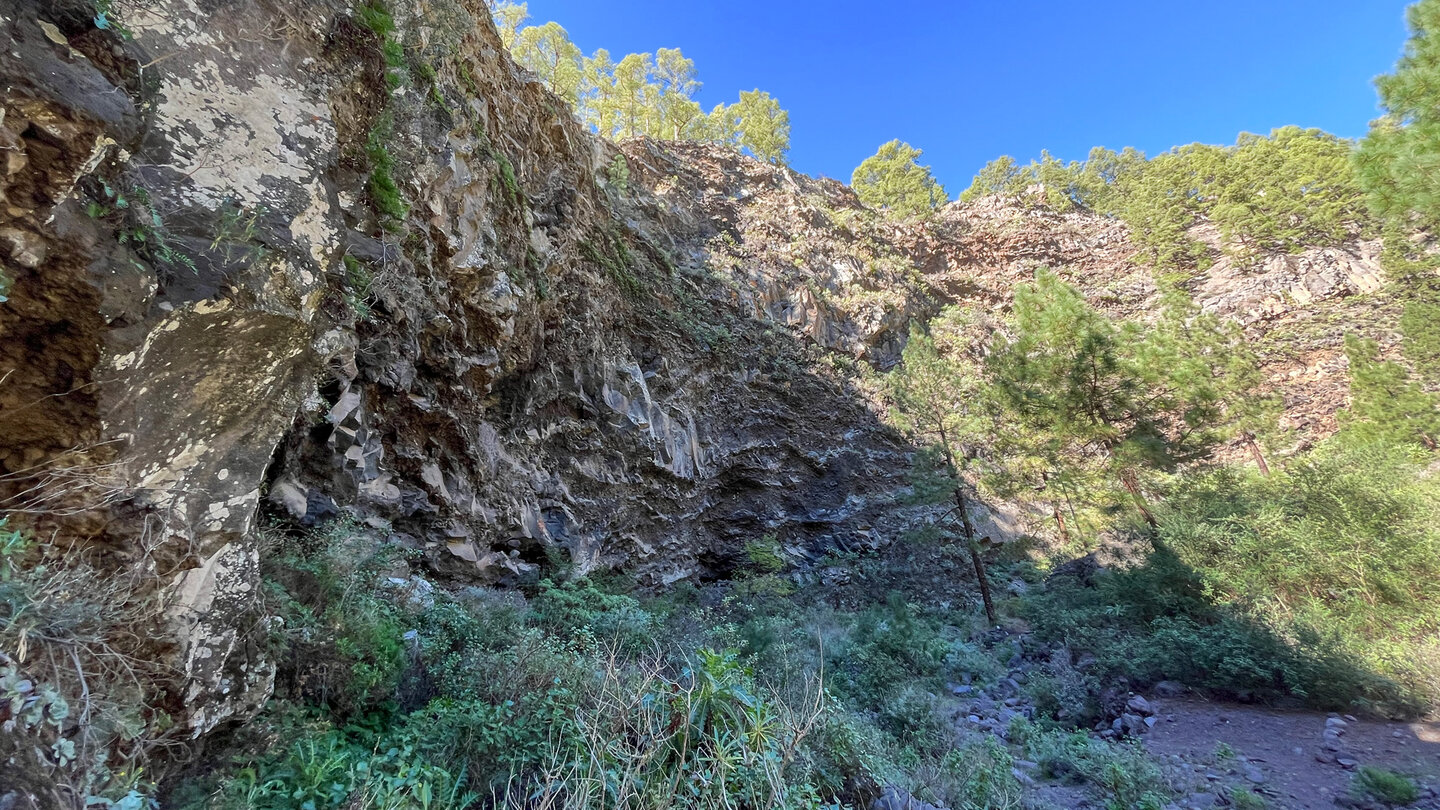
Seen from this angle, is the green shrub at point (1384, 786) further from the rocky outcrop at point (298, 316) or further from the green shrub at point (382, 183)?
the green shrub at point (382, 183)

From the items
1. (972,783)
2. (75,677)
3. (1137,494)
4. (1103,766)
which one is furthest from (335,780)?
(1137,494)

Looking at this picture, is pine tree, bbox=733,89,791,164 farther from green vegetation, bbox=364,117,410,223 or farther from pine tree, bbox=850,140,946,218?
green vegetation, bbox=364,117,410,223

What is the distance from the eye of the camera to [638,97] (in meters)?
25.0

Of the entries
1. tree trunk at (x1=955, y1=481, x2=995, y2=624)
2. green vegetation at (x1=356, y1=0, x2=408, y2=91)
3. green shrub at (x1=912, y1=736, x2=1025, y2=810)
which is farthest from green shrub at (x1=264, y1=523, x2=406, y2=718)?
tree trunk at (x1=955, y1=481, x2=995, y2=624)

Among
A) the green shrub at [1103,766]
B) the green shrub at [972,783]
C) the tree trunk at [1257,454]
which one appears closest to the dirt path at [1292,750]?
the green shrub at [1103,766]

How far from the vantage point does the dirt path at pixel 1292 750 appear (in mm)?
4527

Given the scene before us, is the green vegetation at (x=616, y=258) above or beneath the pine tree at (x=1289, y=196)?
beneath

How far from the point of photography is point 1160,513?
31.4ft

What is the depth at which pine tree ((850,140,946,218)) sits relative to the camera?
29734 mm

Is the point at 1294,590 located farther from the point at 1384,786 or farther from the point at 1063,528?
the point at 1063,528

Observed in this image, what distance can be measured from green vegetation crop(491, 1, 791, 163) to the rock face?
4.19 m

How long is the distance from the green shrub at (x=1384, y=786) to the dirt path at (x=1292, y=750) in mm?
96

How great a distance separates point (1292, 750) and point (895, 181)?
1224 inches

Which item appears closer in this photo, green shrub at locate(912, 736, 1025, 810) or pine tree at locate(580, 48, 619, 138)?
green shrub at locate(912, 736, 1025, 810)
